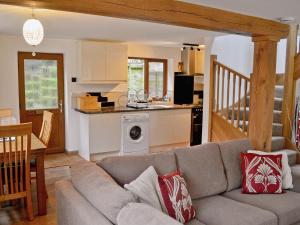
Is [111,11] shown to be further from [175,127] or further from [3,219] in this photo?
[175,127]

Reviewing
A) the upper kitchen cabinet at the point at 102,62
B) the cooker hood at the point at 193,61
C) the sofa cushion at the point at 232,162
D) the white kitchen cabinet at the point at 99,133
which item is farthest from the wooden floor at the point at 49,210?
the cooker hood at the point at 193,61

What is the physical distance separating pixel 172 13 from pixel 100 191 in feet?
5.28

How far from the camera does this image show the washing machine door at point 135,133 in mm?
5813

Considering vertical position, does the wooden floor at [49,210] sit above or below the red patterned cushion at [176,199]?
below

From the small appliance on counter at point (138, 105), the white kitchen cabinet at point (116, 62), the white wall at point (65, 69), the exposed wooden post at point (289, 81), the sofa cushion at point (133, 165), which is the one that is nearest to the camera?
the sofa cushion at point (133, 165)

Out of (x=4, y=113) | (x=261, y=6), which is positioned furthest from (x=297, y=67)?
(x=4, y=113)

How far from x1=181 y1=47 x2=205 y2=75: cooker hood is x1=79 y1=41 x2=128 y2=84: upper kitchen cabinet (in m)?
1.65

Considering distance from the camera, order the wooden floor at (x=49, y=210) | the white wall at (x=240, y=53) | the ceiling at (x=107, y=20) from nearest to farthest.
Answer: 1. the ceiling at (x=107, y=20)
2. the wooden floor at (x=49, y=210)
3. the white wall at (x=240, y=53)

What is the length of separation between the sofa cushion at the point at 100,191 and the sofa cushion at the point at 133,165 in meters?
0.13

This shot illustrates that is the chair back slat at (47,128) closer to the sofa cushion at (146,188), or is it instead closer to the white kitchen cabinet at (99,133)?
the white kitchen cabinet at (99,133)

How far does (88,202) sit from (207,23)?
1943 millimetres

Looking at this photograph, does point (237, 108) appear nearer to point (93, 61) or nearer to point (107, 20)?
point (107, 20)

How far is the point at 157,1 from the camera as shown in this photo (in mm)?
2555

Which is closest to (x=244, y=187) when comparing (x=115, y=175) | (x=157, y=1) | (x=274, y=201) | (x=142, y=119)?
(x=274, y=201)
